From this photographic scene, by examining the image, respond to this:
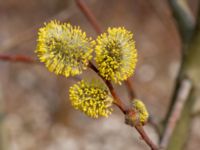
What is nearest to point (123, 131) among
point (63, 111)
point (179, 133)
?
point (63, 111)

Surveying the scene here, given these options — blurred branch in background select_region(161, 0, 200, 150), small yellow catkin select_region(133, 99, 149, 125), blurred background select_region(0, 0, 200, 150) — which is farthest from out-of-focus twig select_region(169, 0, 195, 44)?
blurred background select_region(0, 0, 200, 150)

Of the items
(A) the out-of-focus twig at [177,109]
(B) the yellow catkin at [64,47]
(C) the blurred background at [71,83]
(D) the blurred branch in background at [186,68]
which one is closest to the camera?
(B) the yellow catkin at [64,47]

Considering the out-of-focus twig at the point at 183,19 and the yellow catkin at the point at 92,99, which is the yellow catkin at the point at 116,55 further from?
the out-of-focus twig at the point at 183,19

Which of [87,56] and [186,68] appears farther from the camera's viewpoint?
[186,68]

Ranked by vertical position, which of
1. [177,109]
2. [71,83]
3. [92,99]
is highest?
[71,83]

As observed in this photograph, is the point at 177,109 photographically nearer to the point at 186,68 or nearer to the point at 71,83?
the point at 186,68

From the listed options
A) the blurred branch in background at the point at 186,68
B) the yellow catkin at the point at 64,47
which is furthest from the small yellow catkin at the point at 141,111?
the blurred branch in background at the point at 186,68

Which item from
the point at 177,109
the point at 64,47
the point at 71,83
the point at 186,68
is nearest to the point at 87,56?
the point at 64,47

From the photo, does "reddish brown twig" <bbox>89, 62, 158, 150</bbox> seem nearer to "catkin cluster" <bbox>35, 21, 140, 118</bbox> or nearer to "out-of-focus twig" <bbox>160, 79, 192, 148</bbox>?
"catkin cluster" <bbox>35, 21, 140, 118</bbox>
